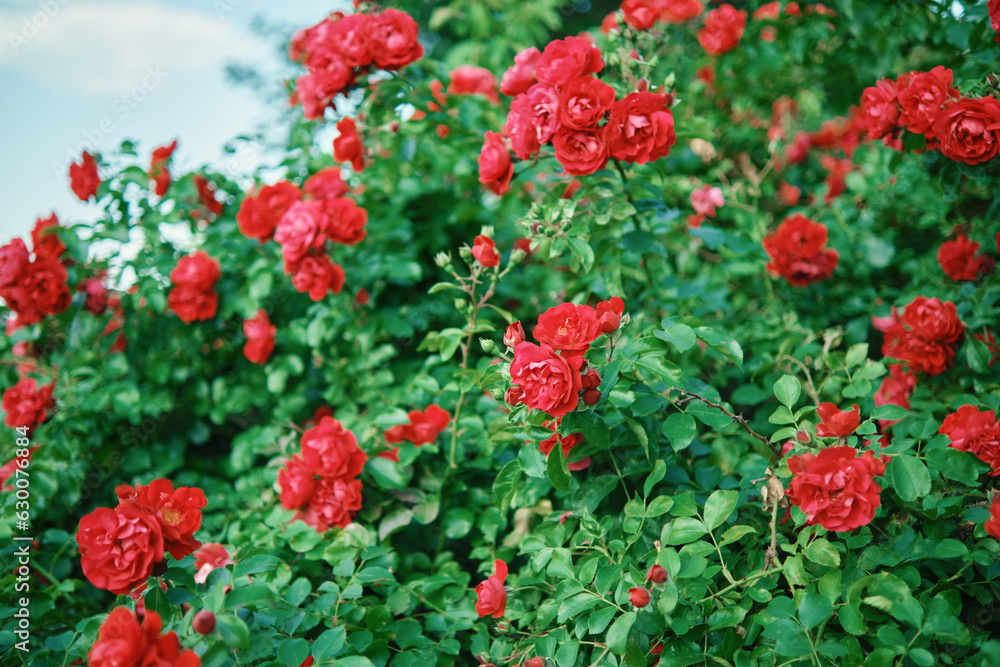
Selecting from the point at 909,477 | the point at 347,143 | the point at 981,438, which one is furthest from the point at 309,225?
the point at 981,438

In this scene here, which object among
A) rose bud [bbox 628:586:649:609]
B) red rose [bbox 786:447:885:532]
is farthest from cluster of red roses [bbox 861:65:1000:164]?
rose bud [bbox 628:586:649:609]

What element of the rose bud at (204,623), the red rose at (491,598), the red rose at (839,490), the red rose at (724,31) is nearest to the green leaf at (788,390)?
the red rose at (839,490)

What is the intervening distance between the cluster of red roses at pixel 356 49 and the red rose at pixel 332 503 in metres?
1.18

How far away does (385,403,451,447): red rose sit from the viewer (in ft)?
5.19

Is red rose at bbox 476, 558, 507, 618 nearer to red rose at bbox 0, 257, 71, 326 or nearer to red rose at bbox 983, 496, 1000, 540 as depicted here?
red rose at bbox 983, 496, 1000, 540

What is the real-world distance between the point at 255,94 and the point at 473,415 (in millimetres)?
5459

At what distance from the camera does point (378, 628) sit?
50.9 inches

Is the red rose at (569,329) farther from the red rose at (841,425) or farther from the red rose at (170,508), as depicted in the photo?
the red rose at (170,508)

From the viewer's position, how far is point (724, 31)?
246 centimetres

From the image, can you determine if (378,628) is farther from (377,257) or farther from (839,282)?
(839,282)

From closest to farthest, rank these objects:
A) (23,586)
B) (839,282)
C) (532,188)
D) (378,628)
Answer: (378,628) < (23,586) < (839,282) < (532,188)

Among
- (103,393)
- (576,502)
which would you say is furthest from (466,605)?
(103,393)

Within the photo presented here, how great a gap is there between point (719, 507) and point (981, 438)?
21.0 inches

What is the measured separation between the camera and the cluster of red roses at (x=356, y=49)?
1801mm
